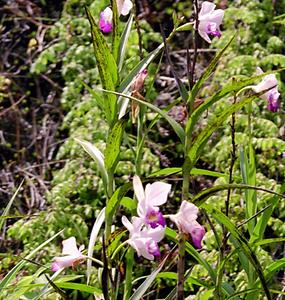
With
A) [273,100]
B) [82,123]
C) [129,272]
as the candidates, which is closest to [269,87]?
[273,100]

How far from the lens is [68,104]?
356 cm

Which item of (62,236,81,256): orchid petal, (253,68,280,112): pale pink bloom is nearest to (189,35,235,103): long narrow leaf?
(253,68,280,112): pale pink bloom

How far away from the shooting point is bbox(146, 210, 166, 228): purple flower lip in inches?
57.4

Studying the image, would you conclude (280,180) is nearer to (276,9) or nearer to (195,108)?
(276,9)

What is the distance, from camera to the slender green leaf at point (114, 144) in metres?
1.60

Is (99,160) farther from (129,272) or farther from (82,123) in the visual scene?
(82,123)

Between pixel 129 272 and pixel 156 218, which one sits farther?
pixel 129 272

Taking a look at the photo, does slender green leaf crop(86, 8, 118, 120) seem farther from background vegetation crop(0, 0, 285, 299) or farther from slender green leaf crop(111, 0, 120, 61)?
background vegetation crop(0, 0, 285, 299)

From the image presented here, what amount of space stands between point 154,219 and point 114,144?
0.23 metres

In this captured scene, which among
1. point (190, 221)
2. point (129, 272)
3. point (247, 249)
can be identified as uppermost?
point (190, 221)

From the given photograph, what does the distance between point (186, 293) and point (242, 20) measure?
4.12ft

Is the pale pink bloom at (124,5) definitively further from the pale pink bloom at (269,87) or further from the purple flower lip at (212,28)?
the pale pink bloom at (269,87)

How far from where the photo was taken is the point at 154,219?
1.46 metres

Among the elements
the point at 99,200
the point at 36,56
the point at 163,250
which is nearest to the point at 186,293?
the point at 163,250
